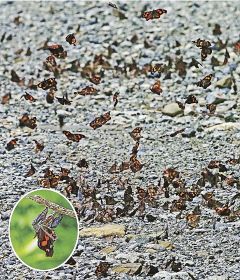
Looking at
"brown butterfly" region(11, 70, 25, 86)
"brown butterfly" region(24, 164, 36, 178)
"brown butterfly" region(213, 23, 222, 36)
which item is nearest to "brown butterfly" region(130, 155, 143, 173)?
"brown butterfly" region(24, 164, 36, 178)

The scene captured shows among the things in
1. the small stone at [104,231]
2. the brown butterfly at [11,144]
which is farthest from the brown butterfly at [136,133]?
the small stone at [104,231]

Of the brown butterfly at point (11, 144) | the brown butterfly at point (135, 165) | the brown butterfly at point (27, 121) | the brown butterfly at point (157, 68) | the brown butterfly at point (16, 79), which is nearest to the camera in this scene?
the brown butterfly at point (135, 165)

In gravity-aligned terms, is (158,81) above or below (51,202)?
below

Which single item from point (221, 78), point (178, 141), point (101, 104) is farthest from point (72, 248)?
point (221, 78)

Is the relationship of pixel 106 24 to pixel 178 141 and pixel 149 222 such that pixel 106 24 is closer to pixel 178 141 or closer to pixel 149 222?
pixel 178 141

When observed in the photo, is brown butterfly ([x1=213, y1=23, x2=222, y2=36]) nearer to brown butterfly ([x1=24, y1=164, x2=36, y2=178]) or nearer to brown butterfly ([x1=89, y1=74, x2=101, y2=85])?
brown butterfly ([x1=89, y1=74, x2=101, y2=85])

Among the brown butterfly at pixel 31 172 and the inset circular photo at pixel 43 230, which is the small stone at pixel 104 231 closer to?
the inset circular photo at pixel 43 230
